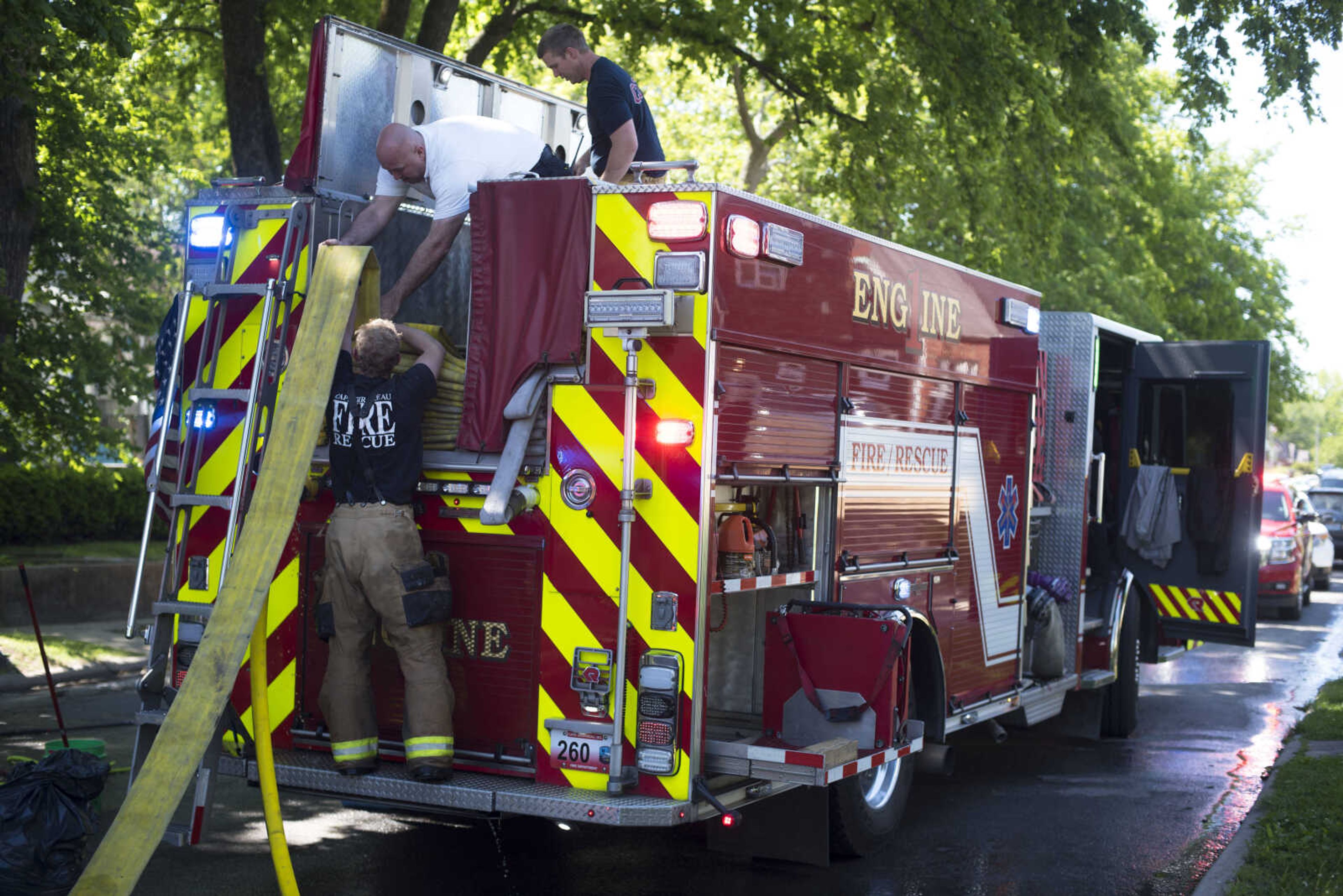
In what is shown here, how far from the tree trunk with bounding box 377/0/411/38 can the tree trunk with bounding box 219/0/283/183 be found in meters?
1.04

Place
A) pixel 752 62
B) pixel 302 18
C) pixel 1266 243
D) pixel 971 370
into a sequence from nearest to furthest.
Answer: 1. pixel 971 370
2. pixel 302 18
3. pixel 752 62
4. pixel 1266 243

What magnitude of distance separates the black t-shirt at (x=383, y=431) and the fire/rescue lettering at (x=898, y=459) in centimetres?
195

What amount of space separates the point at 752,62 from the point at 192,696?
11.4m

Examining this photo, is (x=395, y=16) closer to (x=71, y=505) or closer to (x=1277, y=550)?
(x=71, y=505)

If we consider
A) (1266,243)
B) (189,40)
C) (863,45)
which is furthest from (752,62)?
(1266,243)

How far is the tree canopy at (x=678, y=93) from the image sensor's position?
11.3 meters

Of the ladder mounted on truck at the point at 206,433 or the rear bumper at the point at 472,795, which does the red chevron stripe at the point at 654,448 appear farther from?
the ladder mounted on truck at the point at 206,433

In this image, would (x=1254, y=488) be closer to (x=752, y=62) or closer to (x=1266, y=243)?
(x=752, y=62)

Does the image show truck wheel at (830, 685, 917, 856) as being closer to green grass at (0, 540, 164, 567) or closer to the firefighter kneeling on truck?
the firefighter kneeling on truck

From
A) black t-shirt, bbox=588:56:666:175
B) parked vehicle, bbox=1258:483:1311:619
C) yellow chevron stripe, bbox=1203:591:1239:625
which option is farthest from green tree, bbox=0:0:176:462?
parked vehicle, bbox=1258:483:1311:619

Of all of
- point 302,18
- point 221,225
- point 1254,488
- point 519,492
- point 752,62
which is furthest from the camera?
point 752,62

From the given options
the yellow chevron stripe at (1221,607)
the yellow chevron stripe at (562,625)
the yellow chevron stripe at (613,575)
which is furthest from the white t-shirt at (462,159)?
the yellow chevron stripe at (1221,607)

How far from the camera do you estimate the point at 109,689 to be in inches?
423

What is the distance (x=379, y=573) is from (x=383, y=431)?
1.78 ft
